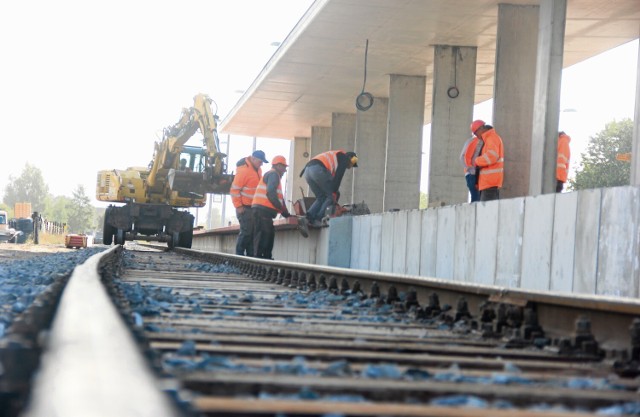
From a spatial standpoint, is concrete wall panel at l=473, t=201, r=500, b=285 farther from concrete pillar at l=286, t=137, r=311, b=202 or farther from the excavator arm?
concrete pillar at l=286, t=137, r=311, b=202

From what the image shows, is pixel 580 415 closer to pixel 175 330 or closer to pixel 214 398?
pixel 214 398

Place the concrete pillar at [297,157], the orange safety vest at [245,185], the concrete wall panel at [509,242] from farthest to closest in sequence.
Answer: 1. the concrete pillar at [297,157]
2. the orange safety vest at [245,185]
3. the concrete wall panel at [509,242]

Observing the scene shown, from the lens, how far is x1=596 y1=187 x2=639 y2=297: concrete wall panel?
7.32 m

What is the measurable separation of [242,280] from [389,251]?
11.0ft

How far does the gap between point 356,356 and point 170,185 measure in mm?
21258

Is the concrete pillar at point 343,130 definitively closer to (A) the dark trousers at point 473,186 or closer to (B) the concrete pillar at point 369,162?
(B) the concrete pillar at point 369,162

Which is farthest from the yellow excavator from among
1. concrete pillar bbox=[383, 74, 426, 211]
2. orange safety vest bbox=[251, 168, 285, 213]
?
orange safety vest bbox=[251, 168, 285, 213]

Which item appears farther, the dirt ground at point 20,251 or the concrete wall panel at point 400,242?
the dirt ground at point 20,251

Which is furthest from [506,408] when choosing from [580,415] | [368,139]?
[368,139]

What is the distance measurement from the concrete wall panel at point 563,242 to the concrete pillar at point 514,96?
8.25 m

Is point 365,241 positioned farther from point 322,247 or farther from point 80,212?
point 80,212

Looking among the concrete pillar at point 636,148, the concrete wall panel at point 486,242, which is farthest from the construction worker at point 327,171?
the concrete wall panel at point 486,242

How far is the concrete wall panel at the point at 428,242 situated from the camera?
1151 cm

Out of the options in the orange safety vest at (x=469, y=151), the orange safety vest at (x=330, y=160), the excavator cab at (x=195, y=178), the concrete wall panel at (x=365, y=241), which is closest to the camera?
the concrete wall panel at (x=365, y=241)
